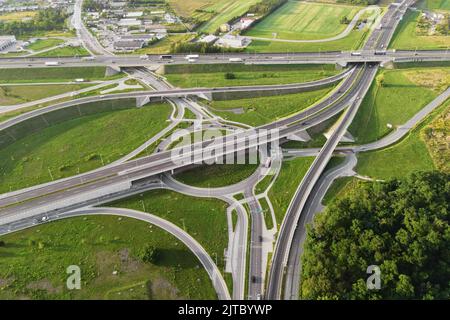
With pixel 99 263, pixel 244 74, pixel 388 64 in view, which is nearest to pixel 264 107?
pixel 244 74

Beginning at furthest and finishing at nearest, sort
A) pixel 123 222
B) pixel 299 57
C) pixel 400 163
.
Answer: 1. pixel 299 57
2. pixel 400 163
3. pixel 123 222

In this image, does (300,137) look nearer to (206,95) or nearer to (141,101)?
(206,95)

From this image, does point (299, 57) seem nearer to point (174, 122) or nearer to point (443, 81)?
point (443, 81)

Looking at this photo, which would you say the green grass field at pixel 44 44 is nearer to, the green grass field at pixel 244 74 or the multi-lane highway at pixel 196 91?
the multi-lane highway at pixel 196 91

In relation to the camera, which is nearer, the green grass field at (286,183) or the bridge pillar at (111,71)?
the green grass field at (286,183)

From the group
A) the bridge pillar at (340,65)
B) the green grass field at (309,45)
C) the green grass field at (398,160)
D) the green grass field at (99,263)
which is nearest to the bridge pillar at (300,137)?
the green grass field at (398,160)

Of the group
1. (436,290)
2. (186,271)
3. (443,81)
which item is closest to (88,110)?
(186,271)
